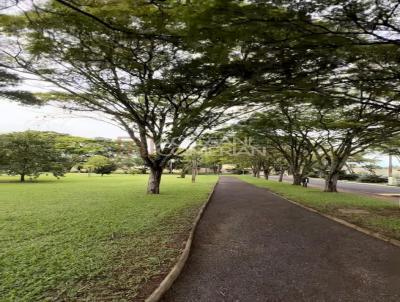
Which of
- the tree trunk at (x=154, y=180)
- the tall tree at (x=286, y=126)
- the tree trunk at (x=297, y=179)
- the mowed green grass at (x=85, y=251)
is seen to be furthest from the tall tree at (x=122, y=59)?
the tree trunk at (x=297, y=179)

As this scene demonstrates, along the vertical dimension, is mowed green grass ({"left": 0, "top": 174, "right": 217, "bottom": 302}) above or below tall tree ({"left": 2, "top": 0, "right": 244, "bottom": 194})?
below

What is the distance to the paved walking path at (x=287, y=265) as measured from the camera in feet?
13.1

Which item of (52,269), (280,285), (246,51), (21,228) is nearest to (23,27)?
(21,228)

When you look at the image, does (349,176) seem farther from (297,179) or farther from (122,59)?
(122,59)

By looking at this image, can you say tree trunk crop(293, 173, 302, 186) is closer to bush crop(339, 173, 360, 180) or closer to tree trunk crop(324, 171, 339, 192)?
tree trunk crop(324, 171, 339, 192)

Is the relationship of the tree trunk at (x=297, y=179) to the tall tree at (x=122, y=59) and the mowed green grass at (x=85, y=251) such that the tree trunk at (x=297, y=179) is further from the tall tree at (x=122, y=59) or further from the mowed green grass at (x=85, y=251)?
the mowed green grass at (x=85, y=251)

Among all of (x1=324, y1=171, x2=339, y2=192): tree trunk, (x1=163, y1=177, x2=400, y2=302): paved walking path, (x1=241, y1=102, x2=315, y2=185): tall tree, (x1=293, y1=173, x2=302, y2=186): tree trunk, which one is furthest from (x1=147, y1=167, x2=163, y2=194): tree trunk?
(x1=293, y1=173, x2=302, y2=186): tree trunk

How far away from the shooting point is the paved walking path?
3.98 metres

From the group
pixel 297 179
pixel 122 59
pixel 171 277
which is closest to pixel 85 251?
pixel 171 277

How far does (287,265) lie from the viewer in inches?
200

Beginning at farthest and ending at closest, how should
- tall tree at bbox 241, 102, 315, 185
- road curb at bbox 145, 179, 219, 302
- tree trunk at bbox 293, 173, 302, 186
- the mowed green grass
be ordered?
tree trunk at bbox 293, 173, 302, 186 < tall tree at bbox 241, 102, 315, 185 < the mowed green grass < road curb at bbox 145, 179, 219, 302

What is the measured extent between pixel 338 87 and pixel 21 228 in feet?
35.5

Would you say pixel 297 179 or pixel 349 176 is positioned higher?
pixel 349 176

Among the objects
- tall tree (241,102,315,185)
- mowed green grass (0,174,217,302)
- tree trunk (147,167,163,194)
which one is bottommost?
mowed green grass (0,174,217,302)
